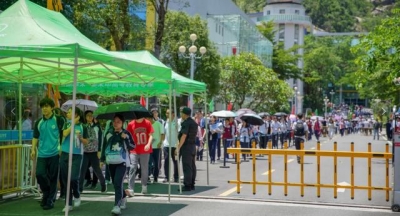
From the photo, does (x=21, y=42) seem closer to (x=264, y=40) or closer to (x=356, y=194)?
(x=356, y=194)

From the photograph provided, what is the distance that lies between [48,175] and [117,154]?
151 cm

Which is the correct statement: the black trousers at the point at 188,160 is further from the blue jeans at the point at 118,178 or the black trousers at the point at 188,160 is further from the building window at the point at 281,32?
the building window at the point at 281,32

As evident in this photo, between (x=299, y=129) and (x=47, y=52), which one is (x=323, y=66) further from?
(x=47, y=52)

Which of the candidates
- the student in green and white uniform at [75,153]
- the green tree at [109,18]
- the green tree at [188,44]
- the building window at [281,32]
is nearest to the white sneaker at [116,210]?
the student in green and white uniform at [75,153]

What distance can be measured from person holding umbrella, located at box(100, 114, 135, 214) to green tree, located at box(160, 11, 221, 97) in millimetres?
28669

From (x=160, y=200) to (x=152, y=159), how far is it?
308cm

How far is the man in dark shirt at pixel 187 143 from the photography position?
1380cm

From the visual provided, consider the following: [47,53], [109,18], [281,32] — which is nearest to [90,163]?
[47,53]

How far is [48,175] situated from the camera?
11.1 meters

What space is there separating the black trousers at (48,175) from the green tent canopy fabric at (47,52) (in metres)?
1.78

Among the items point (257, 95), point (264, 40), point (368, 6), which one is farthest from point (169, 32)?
point (368, 6)

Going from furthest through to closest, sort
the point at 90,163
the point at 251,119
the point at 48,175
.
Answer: the point at 251,119 → the point at 90,163 → the point at 48,175

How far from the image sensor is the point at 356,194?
47.1 ft

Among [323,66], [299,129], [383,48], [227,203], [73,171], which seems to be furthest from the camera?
[323,66]
